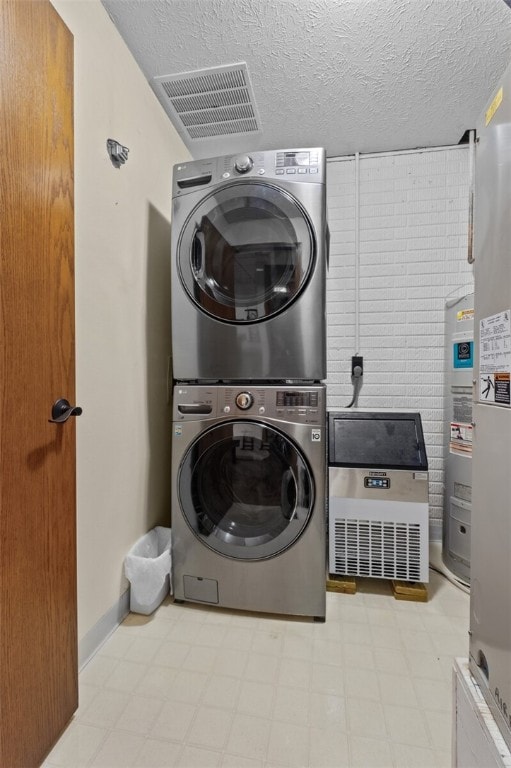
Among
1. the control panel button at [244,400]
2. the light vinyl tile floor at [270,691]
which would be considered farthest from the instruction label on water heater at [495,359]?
the light vinyl tile floor at [270,691]

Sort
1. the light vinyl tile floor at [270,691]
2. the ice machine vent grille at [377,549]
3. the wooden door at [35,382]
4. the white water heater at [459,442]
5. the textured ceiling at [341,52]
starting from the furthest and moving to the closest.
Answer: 1. the white water heater at [459,442]
2. the ice machine vent grille at [377,549]
3. the textured ceiling at [341,52]
4. the light vinyl tile floor at [270,691]
5. the wooden door at [35,382]

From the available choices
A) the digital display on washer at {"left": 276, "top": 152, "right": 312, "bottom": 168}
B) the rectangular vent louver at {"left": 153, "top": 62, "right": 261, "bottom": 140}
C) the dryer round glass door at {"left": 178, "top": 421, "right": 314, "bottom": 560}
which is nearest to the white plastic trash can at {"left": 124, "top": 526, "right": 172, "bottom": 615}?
the dryer round glass door at {"left": 178, "top": 421, "right": 314, "bottom": 560}

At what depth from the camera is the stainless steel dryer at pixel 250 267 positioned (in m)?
1.61

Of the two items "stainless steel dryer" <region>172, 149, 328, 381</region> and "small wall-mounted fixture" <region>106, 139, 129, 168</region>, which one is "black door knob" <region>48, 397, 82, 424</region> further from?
"small wall-mounted fixture" <region>106, 139, 129, 168</region>

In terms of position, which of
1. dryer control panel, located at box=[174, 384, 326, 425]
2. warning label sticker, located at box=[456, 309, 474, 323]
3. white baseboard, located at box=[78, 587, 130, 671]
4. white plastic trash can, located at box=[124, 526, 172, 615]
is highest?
warning label sticker, located at box=[456, 309, 474, 323]

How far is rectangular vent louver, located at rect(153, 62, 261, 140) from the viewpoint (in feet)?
5.93

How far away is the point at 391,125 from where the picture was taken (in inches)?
85.3

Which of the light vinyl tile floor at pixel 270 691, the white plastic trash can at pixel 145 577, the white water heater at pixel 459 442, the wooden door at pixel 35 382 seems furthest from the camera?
the white water heater at pixel 459 442

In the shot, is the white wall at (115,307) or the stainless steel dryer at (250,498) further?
the stainless steel dryer at (250,498)

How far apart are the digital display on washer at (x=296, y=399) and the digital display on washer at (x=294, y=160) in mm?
1046

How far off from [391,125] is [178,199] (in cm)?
145

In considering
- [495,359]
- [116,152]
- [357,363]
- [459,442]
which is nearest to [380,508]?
[459,442]

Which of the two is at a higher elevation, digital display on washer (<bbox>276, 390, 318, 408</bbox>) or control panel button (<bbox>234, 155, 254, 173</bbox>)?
control panel button (<bbox>234, 155, 254, 173</bbox>)

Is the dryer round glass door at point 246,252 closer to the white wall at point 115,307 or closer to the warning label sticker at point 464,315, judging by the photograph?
the white wall at point 115,307
